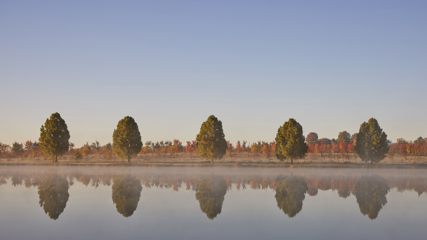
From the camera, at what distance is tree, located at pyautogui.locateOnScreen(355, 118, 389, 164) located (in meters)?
66.5

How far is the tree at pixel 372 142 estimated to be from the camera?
6650 centimetres

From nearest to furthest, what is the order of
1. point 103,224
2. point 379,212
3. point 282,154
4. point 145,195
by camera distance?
point 103,224 → point 379,212 → point 145,195 → point 282,154

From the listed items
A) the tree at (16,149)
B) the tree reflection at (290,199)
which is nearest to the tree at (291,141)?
the tree reflection at (290,199)

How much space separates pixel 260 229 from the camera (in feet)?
53.4

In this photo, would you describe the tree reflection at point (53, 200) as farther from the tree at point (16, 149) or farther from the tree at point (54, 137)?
the tree at point (16, 149)

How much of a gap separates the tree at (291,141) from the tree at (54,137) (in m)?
48.5

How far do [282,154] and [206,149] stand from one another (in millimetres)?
15266

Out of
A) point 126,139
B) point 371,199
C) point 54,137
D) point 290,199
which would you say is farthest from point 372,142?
point 54,137

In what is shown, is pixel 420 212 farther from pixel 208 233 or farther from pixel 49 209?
pixel 49 209

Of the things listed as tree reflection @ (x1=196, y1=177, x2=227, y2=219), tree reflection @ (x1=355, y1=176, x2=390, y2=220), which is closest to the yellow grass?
tree reflection @ (x1=355, y1=176, x2=390, y2=220)

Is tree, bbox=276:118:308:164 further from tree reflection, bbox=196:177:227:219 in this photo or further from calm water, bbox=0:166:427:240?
tree reflection, bbox=196:177:227:219

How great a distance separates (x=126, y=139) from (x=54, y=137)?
17.6m

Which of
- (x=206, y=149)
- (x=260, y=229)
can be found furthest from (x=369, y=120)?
(x=260, y=229)

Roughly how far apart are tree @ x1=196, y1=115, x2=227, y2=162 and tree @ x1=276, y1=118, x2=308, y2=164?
11471 millimetres
